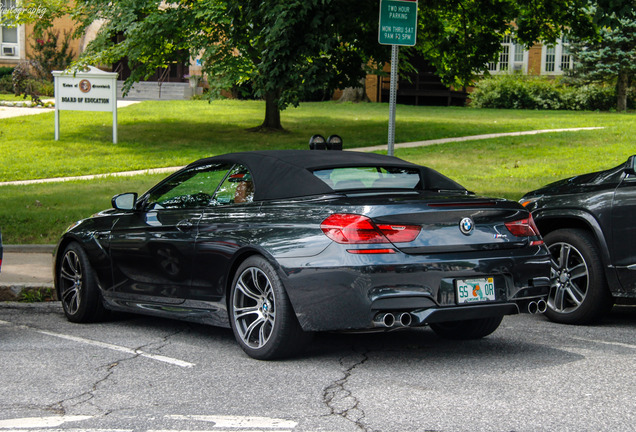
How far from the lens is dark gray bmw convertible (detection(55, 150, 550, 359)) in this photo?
17.9 ft

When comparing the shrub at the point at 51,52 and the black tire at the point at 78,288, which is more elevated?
the shrub at the point at 51,52

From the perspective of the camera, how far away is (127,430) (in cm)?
435

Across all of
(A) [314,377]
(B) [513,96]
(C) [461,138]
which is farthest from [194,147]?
(B) [513,96]

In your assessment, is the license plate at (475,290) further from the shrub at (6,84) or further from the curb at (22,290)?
the shrub at (6,84)

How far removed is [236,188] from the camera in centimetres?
644

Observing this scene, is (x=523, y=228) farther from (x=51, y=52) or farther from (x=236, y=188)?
(x=51, y=52)

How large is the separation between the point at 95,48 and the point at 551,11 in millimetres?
12097

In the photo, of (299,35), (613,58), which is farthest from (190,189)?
(613,58)

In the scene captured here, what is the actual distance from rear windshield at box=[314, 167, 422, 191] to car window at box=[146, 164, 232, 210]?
886 millimetres

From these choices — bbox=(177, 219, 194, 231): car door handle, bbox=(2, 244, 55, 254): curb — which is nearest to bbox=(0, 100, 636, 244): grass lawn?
bbox=(2, 244, 55, 254): curb

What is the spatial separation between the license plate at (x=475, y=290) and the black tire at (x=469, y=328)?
0.80 metres

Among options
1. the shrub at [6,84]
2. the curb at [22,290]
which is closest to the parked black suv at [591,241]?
the curb at [22,290]

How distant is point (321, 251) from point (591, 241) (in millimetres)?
2821

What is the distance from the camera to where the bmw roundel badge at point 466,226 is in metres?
5.62
